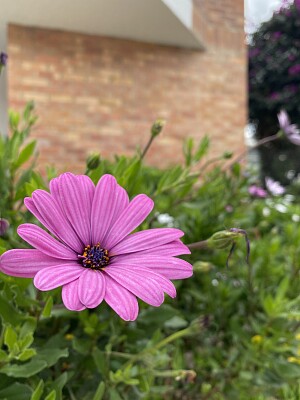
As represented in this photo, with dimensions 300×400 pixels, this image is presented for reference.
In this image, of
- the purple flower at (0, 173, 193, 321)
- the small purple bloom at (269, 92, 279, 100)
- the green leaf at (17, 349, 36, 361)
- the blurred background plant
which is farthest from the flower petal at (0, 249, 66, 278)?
the small purple bloom at (269, 92, 279, 100)

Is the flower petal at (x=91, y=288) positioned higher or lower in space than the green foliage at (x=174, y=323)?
higher

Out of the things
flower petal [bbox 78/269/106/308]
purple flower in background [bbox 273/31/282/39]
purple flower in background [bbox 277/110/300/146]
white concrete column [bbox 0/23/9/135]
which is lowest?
flower petal [bbox 78/269/106/308]

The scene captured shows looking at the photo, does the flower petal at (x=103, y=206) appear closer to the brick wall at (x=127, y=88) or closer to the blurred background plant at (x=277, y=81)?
the brick wall at (x=127, y=88)

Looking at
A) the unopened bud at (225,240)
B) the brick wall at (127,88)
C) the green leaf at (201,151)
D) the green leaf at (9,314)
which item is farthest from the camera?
the brick wall at (127,88)

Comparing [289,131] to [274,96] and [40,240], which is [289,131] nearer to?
[40,240]

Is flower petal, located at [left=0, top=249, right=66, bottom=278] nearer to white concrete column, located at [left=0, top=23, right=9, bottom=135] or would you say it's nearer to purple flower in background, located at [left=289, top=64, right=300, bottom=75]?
white concrete column, located at [left=0, top=23, right=9, bottom=135]

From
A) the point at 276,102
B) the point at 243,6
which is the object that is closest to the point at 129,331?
the point at 243,6

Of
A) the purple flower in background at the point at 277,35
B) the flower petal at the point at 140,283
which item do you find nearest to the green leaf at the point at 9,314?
the flower petal at the point at 140,283
